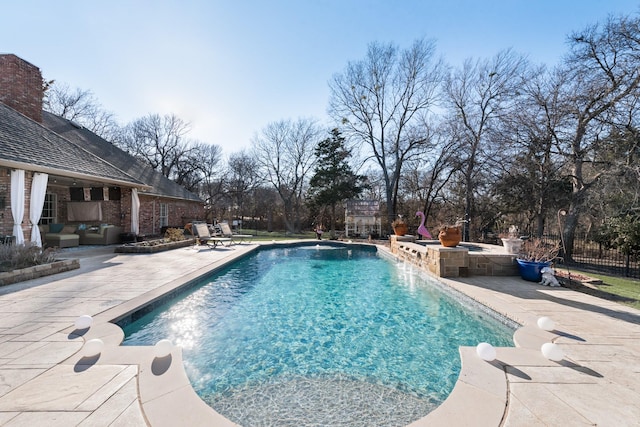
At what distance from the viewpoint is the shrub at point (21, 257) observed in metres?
5.20

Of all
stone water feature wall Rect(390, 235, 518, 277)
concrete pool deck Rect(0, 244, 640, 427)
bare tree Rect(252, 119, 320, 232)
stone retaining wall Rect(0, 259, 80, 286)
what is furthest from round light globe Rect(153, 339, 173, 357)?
bare tree Rect(252, 119, 320, 232)

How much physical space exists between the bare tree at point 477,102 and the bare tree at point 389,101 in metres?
1.78

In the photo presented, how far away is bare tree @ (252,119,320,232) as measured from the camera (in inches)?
993

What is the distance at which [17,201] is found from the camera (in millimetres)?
6781

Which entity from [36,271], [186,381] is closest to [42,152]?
[36,271]

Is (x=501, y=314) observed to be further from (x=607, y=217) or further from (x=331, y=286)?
(x=607, y=217)

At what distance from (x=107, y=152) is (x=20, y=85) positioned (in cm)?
485

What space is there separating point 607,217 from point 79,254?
1888 centimetres

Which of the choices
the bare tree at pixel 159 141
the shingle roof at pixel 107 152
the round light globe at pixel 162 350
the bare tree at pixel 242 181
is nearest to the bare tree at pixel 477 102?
the round light globe at pixel 162 350

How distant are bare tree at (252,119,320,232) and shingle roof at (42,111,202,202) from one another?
9911mm

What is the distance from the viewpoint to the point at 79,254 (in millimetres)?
8266

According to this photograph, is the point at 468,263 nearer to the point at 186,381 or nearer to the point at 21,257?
the point at 186,381

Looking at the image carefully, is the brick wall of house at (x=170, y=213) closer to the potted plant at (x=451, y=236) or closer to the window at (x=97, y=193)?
the window at (x=97, y=193)

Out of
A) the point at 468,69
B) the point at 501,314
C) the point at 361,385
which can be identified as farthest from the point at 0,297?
the point at 468,69
